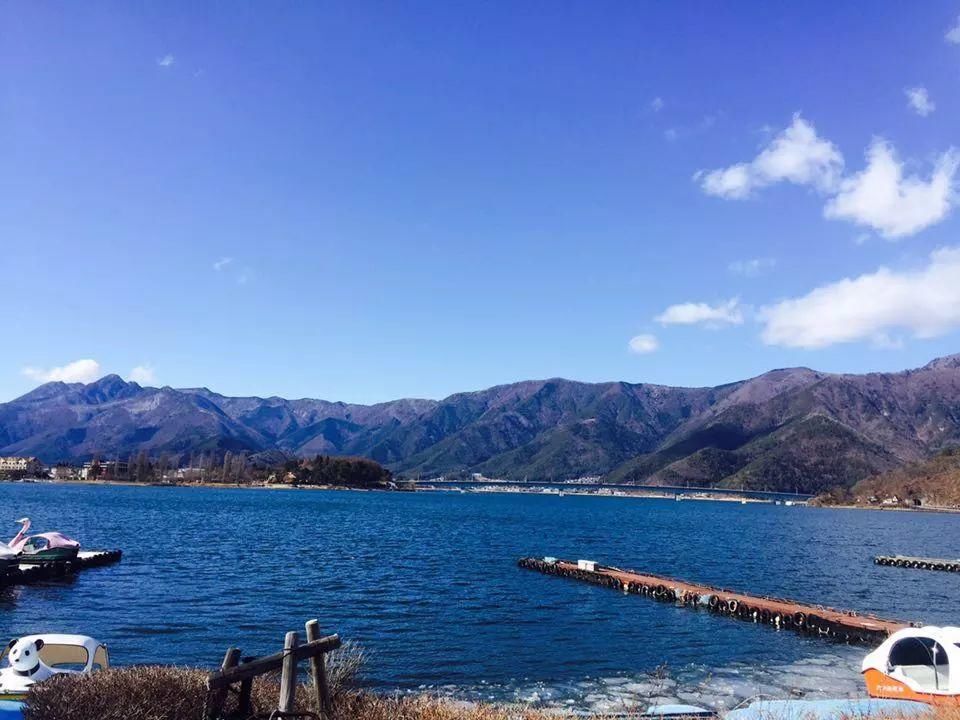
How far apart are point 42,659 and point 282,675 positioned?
1126 centimetres

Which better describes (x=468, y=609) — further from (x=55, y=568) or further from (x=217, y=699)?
(x=217, y=699)

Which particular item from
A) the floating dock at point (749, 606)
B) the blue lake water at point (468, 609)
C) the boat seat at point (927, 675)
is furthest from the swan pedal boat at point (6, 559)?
the boat seat at point (927, 675)

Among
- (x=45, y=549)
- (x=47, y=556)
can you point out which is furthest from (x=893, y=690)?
(x=45, y=549)

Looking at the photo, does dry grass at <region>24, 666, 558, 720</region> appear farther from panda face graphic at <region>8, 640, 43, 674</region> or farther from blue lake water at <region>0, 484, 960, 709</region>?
blue lake water at <region>0, 484, 960, 709</region>

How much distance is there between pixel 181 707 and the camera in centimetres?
1261

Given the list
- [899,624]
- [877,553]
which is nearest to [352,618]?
[899,624]

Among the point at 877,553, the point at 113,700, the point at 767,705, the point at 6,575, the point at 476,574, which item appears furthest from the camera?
the point at 877,553

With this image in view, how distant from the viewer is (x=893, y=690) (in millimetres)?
21266

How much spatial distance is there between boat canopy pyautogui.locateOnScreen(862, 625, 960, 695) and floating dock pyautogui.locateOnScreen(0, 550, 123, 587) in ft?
169

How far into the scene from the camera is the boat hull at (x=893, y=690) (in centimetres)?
2023

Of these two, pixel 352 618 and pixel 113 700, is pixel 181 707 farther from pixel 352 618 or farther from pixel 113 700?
pixel 352 618

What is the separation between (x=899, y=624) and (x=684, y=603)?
13333mm

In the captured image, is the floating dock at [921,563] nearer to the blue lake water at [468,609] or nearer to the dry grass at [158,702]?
the blue lake water at [468,609]

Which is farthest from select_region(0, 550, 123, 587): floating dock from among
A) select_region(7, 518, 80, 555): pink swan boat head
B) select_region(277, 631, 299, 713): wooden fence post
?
select_region(277, 631, 299, 713): wooden fence post
